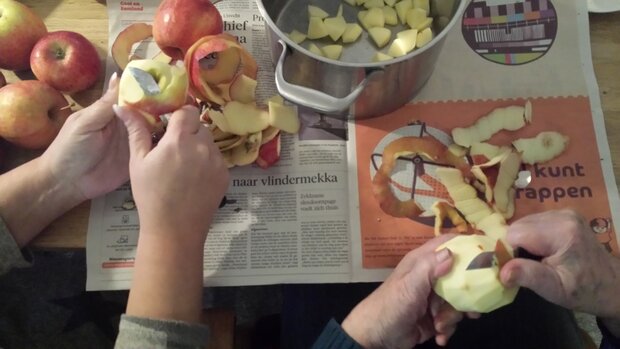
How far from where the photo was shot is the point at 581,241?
53cm

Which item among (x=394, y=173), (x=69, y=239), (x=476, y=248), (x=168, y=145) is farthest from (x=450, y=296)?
(x=69, y=239)

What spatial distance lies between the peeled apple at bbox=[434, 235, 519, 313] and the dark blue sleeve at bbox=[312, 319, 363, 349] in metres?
0.10

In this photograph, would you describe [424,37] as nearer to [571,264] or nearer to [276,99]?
[276,99]

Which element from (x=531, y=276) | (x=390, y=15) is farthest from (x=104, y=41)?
(x=531, y=276)

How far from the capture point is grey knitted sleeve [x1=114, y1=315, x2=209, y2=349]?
0.51 metres

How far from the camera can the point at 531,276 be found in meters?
0.50

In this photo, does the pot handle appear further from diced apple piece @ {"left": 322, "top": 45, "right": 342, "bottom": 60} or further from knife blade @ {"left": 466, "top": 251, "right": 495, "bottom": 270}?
knife blade @ {"left": 466, "top": 251, "right": 495, "bottom": 270}

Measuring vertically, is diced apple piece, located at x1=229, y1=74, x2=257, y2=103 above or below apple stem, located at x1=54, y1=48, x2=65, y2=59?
below

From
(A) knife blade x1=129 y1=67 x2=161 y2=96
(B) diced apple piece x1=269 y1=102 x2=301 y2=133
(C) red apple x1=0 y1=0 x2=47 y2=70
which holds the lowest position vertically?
(B) diced apple piece x1=269 y1=102 x2=301 y2=133

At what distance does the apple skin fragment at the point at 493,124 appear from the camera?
67cm

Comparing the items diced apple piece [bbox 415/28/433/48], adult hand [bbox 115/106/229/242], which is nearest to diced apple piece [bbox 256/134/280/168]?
adult hand [bbox 115/106/229/242]

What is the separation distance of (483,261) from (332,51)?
315mm

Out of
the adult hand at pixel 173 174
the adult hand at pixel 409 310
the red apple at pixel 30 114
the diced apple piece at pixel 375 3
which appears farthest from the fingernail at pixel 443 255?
the red apple at pixel 30 114

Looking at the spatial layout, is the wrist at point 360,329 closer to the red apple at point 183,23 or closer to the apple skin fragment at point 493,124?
the apple skin fragment at point 493,124
